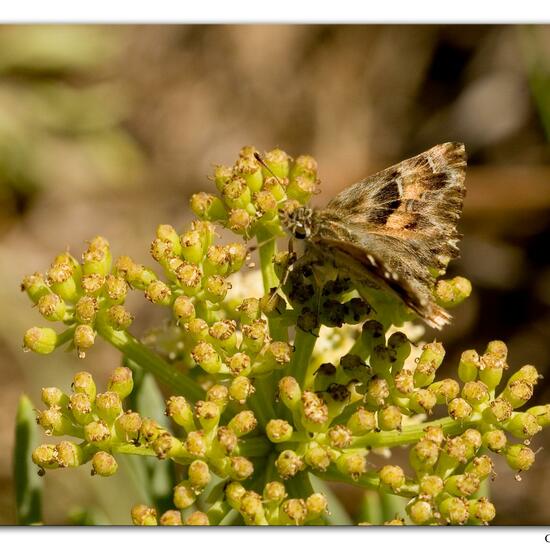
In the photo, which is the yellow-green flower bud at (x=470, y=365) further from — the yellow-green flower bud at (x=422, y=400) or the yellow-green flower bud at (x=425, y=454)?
the yellow-green flower bud at (x=425, y=454)

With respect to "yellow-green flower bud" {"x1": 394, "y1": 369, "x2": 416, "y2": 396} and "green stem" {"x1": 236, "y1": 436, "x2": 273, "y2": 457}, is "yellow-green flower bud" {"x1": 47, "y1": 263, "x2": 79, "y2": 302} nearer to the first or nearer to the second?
"green stem" {"x1": 236, "y1": 436, "x2": 273, "y2": 457}

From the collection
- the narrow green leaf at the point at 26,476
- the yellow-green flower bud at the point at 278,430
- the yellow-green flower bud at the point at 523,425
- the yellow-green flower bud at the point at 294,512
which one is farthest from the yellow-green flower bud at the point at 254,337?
the narrow green leaf at the point at 26,476

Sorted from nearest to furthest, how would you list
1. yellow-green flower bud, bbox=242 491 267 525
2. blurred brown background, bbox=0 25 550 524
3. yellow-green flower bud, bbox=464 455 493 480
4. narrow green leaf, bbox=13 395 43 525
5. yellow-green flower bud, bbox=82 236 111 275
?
yellow-green flower bud, bbox=242 491 267 525
yellow-green flower bud, bbox=464 455 493 480
yellow-green flower bud, bbox=82 236 111 275
narrow green leaf, bbox=13 395 43 525
blurred brown background, bbox=0 25 550 524

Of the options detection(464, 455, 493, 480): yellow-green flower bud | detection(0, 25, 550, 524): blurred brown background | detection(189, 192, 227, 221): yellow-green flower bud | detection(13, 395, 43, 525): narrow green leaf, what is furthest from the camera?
detection(0, 25, 550, 524): blurred brown background

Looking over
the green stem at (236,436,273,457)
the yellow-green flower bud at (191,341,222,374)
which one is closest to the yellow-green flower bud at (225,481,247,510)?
the green stem at (236,436,273,457)

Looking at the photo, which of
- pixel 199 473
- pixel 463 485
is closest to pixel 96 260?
pixel 199 473

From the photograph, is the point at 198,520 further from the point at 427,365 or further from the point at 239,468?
the point at 427,365

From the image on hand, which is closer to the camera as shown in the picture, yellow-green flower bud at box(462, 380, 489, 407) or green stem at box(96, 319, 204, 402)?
yellow-green flower bud at box(462, 380, 489, 407)

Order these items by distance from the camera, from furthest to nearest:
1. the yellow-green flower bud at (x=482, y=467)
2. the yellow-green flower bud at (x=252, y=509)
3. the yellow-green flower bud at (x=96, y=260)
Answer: the yellow-green flower bud at (x=96, y=260) < the yellow-green flower bud at (x=482, y=467) < the yellow-green flower bud at (x=252, y=509)
